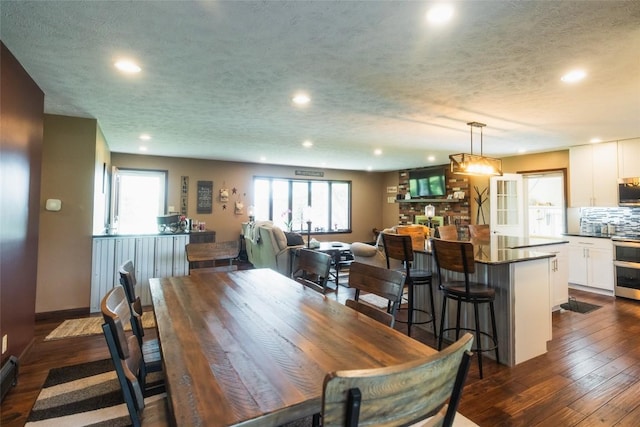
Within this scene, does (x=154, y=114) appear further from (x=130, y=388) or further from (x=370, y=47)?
(x=130, y=388)

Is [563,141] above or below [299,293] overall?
above

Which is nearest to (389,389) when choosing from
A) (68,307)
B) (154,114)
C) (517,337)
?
(517,337)

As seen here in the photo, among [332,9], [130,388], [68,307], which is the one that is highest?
A: [332,9]

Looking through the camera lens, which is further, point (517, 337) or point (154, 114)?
point (154, 114)

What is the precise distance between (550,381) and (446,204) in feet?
19.4

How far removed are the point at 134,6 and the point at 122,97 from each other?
1819mm

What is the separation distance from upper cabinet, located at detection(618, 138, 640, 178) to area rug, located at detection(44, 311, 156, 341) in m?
6.97

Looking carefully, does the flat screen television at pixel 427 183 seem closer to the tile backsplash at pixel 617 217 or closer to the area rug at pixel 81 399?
the tile backsplash at pixel 617 217

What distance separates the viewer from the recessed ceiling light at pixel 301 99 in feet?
10.4

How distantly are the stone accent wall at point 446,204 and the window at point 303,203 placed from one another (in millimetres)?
1585

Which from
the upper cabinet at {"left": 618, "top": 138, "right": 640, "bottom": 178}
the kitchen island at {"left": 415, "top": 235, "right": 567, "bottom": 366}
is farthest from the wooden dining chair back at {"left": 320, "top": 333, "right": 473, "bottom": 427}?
the upper cabinet at {"left": 618, "top": 138, "right": 640, "bottom": 178}

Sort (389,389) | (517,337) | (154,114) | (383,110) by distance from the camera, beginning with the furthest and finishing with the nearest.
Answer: (154,114) → (383,110) → (517,337) → (389,389)

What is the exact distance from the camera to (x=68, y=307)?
3875 millimetres

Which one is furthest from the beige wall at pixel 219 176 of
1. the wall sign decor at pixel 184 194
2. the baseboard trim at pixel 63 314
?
the baseboard trim at pixel 63 314
